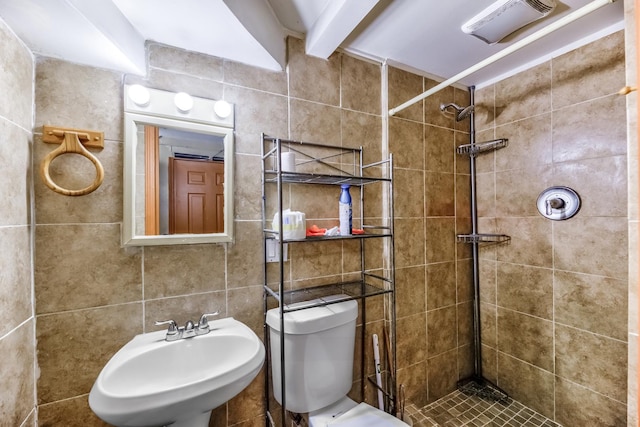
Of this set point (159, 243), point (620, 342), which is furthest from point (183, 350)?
point (620, 342)

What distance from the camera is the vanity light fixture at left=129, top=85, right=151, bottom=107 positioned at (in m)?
1.03

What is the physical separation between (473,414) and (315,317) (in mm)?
1303

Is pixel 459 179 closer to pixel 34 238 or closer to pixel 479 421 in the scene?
pixel 479 421

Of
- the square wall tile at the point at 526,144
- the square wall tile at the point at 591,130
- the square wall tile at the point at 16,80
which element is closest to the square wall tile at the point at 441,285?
the square wall tile at the point at 526,144

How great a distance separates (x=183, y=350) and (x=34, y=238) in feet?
2.20

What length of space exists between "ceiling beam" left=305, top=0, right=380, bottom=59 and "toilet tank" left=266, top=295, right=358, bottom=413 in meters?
1.27

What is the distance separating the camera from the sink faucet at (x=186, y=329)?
3.40 feet

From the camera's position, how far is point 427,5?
45.6 inches

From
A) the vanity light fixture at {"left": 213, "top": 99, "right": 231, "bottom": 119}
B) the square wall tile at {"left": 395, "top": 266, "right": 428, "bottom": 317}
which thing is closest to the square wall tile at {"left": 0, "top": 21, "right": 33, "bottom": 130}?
the vanity light fixture at {"left": 213, "top": 99, "right": 231, "bottom": 119}

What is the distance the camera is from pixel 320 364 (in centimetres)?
123

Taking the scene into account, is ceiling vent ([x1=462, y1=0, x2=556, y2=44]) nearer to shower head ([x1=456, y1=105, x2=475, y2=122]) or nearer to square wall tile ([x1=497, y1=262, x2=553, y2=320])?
shower head ([x1=456, y1=105, x2=475, y2=122])

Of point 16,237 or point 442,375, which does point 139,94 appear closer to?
point 16,237

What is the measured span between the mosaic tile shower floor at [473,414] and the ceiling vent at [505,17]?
6.83ft

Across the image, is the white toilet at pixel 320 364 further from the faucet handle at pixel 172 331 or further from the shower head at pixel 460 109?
the shower head at pixel 460 109
